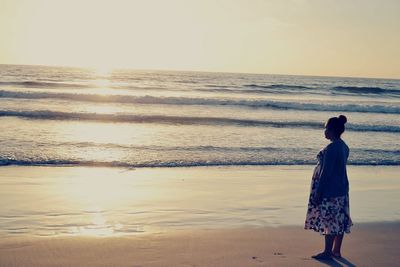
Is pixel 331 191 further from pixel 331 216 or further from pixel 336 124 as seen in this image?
pixel 336 124

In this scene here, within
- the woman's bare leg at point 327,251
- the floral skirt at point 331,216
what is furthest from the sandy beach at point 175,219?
the floral skirt at point 331,216

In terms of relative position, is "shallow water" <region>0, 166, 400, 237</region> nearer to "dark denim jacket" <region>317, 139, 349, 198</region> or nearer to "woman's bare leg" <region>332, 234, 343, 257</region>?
"woman's bare leg" <region>332, 234, 343, 257</region>

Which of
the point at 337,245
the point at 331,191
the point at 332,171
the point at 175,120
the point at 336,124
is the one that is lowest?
the point at 175,120

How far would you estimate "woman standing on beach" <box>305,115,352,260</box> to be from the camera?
533 cm

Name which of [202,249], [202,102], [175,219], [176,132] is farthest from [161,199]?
[202,102]

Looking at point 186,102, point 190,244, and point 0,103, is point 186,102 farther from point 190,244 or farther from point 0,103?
point 190,244

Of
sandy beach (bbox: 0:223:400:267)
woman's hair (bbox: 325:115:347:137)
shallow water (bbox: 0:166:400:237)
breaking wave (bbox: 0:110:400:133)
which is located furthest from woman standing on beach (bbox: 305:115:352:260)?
breaking wave (bbox: 0:110:400:133)

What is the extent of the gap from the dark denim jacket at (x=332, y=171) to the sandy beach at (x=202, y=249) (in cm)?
72

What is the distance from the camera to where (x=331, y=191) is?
5.37m

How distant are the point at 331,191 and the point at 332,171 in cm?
21

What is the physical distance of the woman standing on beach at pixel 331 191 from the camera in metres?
5.33

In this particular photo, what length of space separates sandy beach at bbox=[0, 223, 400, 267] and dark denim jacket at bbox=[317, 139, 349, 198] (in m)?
0.72

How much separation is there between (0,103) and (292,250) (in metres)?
24.7

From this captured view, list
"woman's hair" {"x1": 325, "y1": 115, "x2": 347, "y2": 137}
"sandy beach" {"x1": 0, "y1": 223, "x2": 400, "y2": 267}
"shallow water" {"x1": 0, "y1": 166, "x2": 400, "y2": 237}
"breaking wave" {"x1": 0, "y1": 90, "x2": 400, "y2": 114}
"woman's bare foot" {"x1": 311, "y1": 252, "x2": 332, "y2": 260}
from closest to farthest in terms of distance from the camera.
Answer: "sandy beach" {"x1": 0, "y1": 223, "x2": 400, "y2": 267}, "woman's hair" {"x1": 325, "y1": 115, "x2": 347, "y2": 137}, "woman's bare foot" {"x1": 311, "y1": 252, "x2": 332, "y2": 260}, "shallow water" {"x1": 0, "y1": 166, "x2": 400, "y2": 237}, "breaking wave" {"x1": 0, "y1": 90, "x2": 400, "y2": 114}
